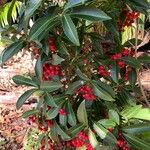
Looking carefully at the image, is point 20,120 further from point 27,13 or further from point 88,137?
point 27,13

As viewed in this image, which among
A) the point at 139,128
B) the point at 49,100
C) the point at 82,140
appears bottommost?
the point at 82,140

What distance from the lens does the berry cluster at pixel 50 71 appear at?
1.80 metres

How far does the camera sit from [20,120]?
3.73 meters

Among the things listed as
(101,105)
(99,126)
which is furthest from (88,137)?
(101,105)

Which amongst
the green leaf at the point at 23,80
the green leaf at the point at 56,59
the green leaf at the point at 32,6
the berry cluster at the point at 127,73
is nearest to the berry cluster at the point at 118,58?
the berry cluster at the point at 127,73

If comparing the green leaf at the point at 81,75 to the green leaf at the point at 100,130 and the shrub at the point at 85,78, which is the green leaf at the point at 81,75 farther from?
the green leaf at the point at 100,130

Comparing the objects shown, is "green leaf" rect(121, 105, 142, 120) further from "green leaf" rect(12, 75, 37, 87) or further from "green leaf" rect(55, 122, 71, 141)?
"green leaf" rect(12, 75, 37, 87)

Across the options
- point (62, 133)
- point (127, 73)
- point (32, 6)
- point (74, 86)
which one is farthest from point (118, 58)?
point (32, 6)

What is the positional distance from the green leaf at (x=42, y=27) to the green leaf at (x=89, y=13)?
0.10m

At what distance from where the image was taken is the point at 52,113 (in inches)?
74.0

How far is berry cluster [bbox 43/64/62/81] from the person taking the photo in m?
1.80

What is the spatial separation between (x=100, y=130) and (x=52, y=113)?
269 millimetres

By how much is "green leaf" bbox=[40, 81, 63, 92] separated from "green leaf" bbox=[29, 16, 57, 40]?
0.36m

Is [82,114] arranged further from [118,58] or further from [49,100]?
[118,58]
